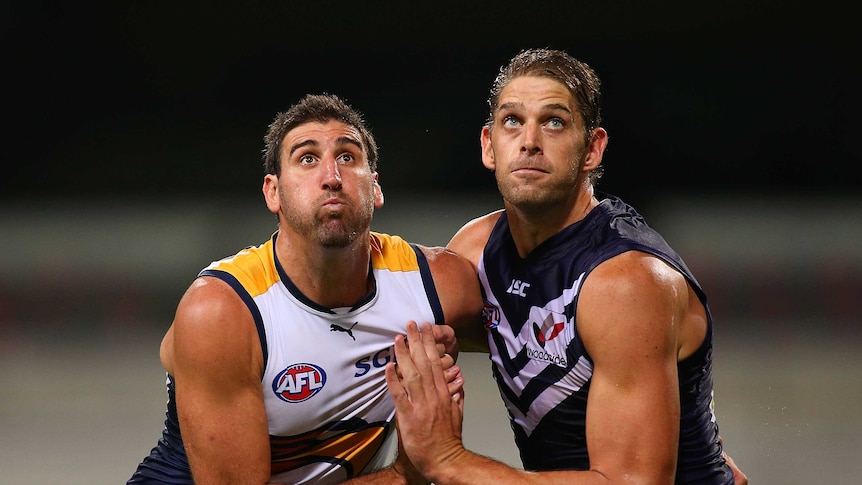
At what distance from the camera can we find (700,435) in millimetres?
2670

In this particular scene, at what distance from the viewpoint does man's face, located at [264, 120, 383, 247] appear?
2602 mm

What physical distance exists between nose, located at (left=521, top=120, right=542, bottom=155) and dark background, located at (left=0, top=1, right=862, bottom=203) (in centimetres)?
591

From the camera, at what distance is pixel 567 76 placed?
2697mm

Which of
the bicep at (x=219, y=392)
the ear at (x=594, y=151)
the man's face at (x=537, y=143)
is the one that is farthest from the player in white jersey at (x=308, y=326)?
the ear at (x=594, y=151)

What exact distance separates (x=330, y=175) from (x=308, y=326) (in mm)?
435

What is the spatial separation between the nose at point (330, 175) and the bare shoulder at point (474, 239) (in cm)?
58

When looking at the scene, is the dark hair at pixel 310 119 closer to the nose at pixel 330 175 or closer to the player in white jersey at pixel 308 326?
the player in white jersey at pixel 308 326

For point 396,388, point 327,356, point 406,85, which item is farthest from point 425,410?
point 406,85

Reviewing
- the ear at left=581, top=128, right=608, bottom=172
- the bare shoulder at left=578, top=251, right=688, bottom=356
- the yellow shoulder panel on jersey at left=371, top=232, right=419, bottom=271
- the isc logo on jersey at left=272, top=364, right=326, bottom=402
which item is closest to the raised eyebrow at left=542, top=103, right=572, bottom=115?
the ear at left=581, top=128, right=608, bottom=172

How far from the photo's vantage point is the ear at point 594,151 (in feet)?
8.96

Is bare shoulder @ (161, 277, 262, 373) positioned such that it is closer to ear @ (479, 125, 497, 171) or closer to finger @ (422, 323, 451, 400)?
finger @ (422, 323, 451, 400)

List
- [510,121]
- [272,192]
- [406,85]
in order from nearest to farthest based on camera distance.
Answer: [510,121] → [272,192] → [406,85]

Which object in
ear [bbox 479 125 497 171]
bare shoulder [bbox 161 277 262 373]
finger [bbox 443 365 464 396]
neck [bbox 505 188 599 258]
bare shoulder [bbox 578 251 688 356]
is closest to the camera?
bare shoulder [bbox 578 251 688 356]

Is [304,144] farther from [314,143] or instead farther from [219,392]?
[219,392]
